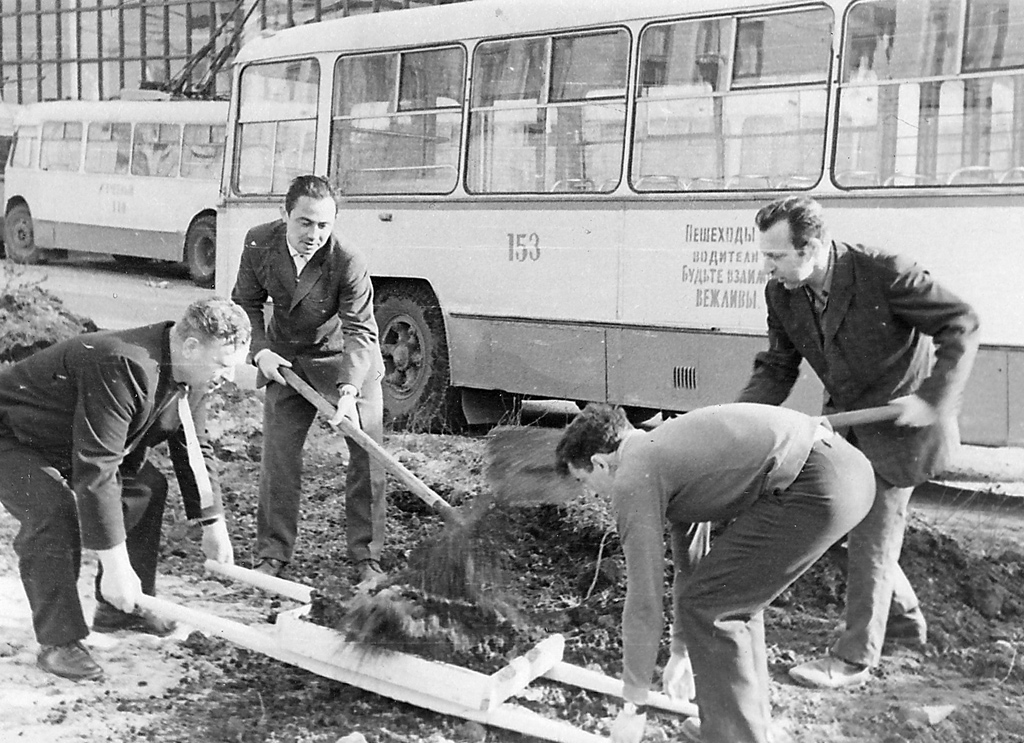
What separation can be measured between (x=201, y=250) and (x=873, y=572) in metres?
2.61

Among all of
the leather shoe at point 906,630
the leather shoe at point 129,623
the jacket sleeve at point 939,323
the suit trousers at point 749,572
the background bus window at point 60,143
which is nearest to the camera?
the suit trousers at point 749,572

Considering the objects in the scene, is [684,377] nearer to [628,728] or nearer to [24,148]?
[628,728]

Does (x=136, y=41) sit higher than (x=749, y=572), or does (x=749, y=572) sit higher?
(x=136, y=41)

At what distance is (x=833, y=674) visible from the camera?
9.48 ft

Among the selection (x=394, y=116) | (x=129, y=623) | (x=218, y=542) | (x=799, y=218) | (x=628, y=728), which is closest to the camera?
(x=628, y=728)

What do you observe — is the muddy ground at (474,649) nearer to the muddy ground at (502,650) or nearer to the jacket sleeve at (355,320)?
the muddy ground at (502,650)

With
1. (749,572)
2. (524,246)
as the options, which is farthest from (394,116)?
(749,572)

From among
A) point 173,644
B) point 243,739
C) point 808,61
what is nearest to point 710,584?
point 243,739

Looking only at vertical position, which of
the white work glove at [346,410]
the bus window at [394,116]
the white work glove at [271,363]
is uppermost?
the bus window at [394,116]

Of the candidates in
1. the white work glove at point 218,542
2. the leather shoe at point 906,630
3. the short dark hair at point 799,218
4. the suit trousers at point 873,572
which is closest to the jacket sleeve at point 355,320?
the white work glove at point 218,542

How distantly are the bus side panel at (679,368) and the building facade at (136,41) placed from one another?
148 centimetres

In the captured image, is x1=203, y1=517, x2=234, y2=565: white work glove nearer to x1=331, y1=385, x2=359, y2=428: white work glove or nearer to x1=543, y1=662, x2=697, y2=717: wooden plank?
x1=331, y1=385, x2=359, y2=428: white work glove

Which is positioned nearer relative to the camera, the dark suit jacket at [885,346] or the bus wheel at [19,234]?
the dark suit jacket at [885,346]

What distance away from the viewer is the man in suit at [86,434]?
279 cm
